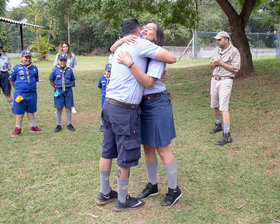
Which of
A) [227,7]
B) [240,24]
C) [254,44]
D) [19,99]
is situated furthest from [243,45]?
[254,44]

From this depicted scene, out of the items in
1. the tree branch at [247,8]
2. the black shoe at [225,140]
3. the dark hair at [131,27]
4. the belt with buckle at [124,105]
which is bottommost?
the black shoe at [225,140]

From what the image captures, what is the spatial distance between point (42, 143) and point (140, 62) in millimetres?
3688

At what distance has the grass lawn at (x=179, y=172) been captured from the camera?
11.6 feet

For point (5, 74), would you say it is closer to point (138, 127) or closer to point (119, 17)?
point (119, 17)

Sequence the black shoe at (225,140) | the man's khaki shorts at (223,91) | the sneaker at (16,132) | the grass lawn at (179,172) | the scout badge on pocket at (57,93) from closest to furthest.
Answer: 1. the grass lawn at (179,172)
2. the black shoe at (225,140)
3. the man's khaki shorts at (223,91)
4. the sneaker at (16,132)
5. the scout badge on pocket at (57,93)

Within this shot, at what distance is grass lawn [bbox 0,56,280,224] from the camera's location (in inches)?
139

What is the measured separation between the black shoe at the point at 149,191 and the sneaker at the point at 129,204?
16 cm

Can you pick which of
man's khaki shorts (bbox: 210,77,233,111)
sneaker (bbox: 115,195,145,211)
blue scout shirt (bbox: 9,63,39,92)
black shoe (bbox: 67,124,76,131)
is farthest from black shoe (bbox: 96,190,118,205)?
blue scout shirt (bbox: 9,63,39,92)

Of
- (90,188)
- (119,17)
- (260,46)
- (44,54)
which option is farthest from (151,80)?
(44,54)

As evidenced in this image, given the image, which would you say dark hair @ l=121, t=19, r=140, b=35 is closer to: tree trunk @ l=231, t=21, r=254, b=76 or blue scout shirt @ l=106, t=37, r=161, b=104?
blue scout shirt @ l=106, t=37, r=161, b=104

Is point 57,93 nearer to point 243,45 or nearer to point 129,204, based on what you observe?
point 129,204

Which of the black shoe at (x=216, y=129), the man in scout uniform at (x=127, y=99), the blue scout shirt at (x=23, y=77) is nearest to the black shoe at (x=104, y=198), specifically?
the man in scout uniform at (x=127, y=99)

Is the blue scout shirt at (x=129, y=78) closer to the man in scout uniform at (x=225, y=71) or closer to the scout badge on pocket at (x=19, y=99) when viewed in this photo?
the man in scout uniform at (x=225, y=71)

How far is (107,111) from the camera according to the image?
3.34 meters
